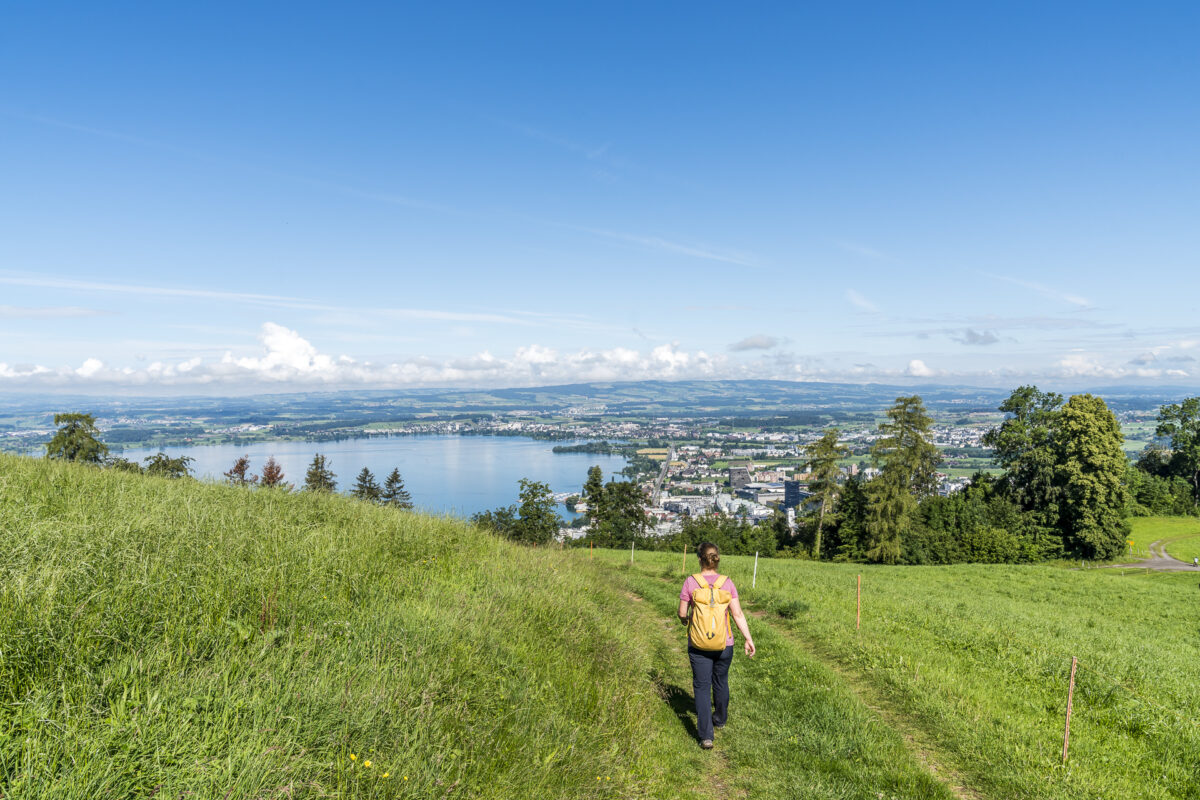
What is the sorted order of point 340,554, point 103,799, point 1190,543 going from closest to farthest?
point 103,799
point 340,554
point 1190,543

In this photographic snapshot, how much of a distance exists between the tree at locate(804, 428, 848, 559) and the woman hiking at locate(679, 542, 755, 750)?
41.1 m

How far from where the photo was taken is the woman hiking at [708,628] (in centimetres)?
602

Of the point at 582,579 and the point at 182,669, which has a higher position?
the point at 182,669

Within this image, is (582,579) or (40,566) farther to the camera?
(582,579)

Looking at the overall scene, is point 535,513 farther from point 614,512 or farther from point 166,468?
point 166,468

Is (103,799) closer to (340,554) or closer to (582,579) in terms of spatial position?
(340,554)

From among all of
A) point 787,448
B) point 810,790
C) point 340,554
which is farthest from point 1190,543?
point 787,448

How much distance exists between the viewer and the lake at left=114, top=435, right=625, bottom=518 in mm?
84050

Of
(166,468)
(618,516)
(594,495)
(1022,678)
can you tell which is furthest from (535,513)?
(1022,678)

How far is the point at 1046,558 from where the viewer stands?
43.5 meters

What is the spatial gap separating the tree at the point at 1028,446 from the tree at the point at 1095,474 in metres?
3.34

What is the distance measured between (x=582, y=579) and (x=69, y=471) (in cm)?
833

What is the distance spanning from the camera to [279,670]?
3787mm

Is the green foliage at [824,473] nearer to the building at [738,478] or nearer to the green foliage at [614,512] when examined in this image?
the green foliage at [614,512]
